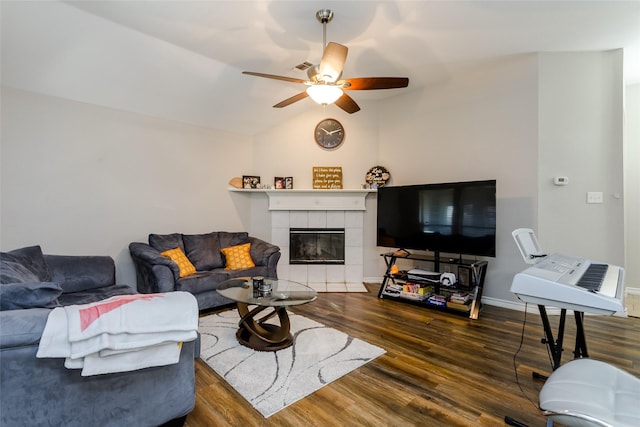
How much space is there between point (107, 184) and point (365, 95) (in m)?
3.80

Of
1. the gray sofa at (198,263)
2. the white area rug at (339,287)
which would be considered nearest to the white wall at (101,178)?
the gray sofa at (198,263)

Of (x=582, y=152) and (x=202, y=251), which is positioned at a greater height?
(x=582, y=152)

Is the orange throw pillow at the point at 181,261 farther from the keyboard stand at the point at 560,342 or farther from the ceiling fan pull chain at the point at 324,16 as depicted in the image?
the keyboard stand at the point at 560,342

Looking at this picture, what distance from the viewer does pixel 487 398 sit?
6.21 ft

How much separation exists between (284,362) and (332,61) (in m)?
2.39

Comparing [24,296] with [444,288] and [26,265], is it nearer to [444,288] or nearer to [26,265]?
[26,265]

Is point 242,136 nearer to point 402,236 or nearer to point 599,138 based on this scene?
point 402,236

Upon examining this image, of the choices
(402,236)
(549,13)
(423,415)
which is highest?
(549,13)

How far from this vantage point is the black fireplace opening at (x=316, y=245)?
4.90 metres

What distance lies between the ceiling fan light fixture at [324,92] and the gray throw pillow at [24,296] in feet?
7.20

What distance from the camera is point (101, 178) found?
3.64 m

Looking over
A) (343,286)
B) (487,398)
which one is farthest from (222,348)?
(343,286)

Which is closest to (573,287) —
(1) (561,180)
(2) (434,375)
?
(2) (434,375)

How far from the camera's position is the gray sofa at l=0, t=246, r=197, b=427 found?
1.23m
